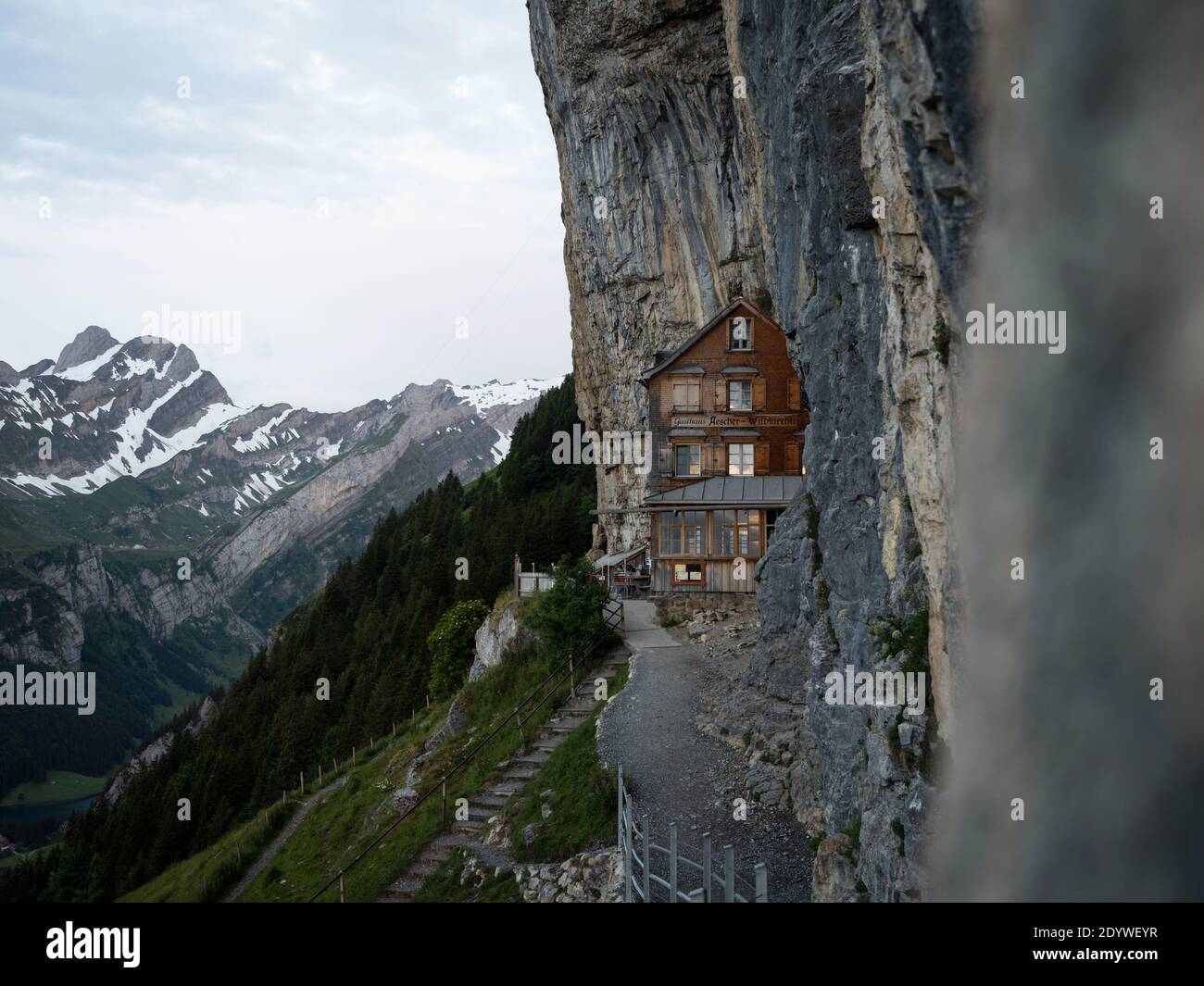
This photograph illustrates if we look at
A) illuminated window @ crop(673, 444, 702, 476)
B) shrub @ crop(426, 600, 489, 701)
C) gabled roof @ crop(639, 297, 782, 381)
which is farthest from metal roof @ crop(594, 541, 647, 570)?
gabled roof @ crop(639, 297, 782, 381)

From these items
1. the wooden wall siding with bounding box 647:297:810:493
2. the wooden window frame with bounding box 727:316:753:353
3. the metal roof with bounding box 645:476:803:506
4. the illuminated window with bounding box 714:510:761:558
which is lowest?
the illuminated window with bounding box 714:510:761:558

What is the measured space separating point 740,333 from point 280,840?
30.4m

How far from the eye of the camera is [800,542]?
25.8 meters

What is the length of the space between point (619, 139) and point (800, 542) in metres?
34.7

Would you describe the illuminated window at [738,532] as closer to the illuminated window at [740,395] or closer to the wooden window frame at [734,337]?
the illuminated window at [740,395]

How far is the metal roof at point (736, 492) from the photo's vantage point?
39344 millimetres

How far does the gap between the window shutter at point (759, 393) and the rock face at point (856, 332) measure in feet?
27.4

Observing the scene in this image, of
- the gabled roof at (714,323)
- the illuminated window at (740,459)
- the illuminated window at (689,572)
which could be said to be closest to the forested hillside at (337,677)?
the gabled roof at (714,323)

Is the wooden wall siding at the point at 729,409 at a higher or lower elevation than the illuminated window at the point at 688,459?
higher

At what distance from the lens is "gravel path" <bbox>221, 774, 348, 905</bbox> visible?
35416 millimetres

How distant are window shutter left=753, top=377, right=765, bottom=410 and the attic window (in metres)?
1.79

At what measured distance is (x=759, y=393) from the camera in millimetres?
44500

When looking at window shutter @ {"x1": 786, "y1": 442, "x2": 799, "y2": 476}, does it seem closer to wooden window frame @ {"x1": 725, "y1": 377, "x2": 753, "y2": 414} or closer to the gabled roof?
wooden window frame @ {"x1": 725, "y1": 377, "x2": 753, "y2": 414}
